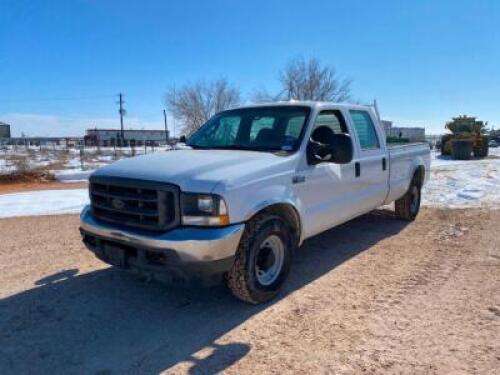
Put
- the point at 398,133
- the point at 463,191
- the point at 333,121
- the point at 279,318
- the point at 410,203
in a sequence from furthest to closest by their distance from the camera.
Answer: the point at 398,133, the point at 463,191, the point at 410,203, the point at 333,121, the point at 279,318

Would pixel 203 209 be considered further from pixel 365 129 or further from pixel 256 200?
pixel 365 129

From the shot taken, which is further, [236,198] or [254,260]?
[254,260]

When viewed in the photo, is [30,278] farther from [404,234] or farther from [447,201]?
[447,201]

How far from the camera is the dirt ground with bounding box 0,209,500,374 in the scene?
3.07m

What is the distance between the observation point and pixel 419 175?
7555 mm

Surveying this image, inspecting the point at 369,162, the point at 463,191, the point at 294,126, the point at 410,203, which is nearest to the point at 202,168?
the point at 294,126

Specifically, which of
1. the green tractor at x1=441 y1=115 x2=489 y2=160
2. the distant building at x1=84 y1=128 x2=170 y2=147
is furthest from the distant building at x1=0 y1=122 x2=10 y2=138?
the green tractor at x1=441 y1=115 x2=489 y2=160

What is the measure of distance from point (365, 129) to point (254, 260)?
2.91 meters

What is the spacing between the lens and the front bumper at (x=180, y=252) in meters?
3.33

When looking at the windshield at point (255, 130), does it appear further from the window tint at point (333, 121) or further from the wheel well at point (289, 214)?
the wheel well at point (289, 214)

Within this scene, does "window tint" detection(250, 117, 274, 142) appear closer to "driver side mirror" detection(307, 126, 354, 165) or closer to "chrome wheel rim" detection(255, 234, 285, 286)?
"driver side mirror" detection(307, 126, 354, 165)

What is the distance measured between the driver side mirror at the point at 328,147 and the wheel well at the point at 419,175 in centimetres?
349

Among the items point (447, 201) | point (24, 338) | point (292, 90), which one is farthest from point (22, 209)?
point (292, 90)

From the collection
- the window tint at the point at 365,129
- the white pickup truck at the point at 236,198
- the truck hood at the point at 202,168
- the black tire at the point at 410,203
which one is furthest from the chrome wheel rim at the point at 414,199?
the truck hood at the point at 202,168
